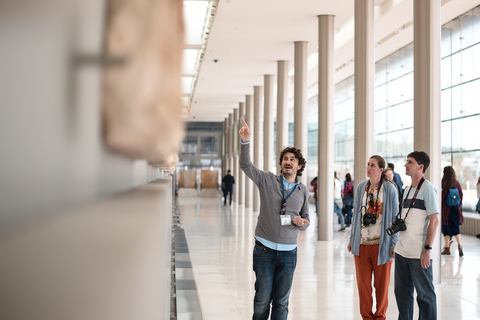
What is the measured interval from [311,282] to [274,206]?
5.69 metres

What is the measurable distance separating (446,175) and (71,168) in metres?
17.3

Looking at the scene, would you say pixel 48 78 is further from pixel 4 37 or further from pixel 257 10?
pixel 257 10

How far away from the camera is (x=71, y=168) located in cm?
31

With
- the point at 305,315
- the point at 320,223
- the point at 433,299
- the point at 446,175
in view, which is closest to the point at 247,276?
the point at 305,315

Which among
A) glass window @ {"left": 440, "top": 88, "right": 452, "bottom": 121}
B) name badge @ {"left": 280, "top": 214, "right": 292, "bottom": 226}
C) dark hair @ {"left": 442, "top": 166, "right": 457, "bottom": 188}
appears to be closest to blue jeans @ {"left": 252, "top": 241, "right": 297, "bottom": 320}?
name badge @ {"left": 280, "top": 214, "right": 292, "bottom": 226}

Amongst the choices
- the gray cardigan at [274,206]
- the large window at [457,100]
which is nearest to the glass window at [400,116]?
the large window at [457,100]

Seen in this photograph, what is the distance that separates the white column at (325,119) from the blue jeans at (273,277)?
561 inches

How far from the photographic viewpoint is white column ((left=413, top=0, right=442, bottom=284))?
12.5m

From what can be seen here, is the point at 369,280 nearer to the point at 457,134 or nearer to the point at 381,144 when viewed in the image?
the point at 457,134

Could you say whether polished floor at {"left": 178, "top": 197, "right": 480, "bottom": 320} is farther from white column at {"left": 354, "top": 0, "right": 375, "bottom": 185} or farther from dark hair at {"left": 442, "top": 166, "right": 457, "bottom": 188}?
white column at {"left": 354, "top": 0, "right": 375, "bottom": 185}

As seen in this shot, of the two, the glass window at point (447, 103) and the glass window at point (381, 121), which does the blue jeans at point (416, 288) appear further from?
the glass window at point (381, 121)

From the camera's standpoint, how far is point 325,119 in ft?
69.6

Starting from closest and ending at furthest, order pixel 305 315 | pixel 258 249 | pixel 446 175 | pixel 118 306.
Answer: pixel 118 306 → pixel 258 249 → pixel 305 315 → pixel 446 175

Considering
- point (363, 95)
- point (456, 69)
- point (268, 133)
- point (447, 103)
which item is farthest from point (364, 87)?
point (268, 133)
